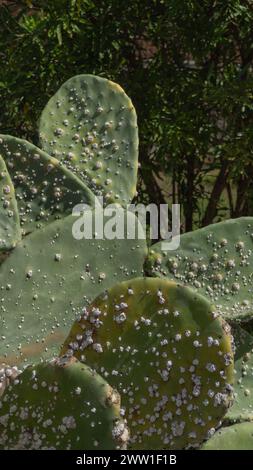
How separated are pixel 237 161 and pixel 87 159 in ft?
3.73

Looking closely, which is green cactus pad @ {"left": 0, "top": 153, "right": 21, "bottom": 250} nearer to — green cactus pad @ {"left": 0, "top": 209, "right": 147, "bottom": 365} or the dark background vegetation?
green cactus pad @ {"left": 0, "top": 209, "right": 147, "bottom": 365}

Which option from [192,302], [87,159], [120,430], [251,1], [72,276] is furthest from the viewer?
[251,1]

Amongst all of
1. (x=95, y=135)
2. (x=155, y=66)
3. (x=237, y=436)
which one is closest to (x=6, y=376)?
(x=237, y=436)

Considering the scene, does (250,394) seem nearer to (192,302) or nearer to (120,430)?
(192,302)

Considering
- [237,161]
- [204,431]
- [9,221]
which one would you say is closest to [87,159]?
[9,221]

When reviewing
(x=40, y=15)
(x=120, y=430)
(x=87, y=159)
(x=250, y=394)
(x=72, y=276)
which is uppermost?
(x=40, y=15)

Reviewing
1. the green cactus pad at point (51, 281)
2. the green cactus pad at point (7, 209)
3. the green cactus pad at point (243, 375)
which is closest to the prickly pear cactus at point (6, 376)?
the green cactus pad at point (51, 281)

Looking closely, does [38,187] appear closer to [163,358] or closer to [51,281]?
[51,281]

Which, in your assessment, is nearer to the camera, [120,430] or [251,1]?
[120,430]

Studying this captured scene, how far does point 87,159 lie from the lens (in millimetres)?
2049

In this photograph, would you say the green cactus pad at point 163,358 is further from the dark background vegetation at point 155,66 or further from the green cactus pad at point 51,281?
the dark background vegetation at point 155,66

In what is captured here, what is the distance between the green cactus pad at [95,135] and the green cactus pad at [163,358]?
0.50 meters

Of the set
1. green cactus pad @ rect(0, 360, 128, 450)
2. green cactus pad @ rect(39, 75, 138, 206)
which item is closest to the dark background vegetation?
green cactus pad @ rect(39, 75, 138, 206)

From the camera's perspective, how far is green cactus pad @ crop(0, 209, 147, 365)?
170 cm
